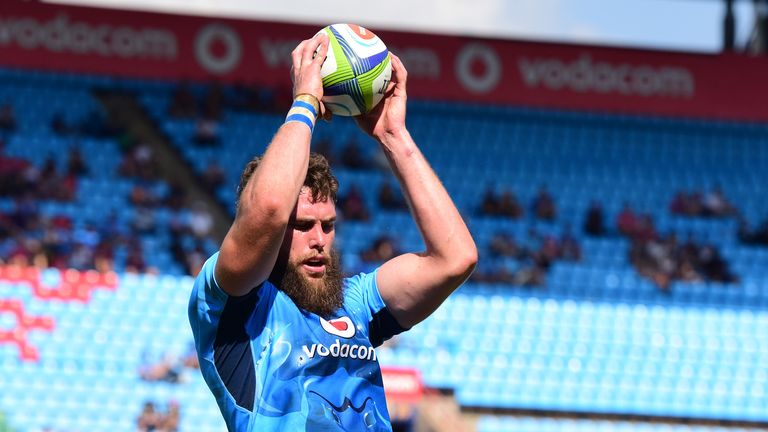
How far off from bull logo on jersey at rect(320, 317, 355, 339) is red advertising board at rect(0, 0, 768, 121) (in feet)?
57.6

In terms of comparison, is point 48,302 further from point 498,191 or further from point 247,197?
point 247,197

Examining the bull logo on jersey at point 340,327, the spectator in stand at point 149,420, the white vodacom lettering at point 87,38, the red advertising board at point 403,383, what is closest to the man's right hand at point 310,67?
the bull logo on jersey at point 340,327

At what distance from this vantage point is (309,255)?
135 inches

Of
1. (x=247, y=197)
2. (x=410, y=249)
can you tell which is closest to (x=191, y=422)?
(x=410, y=249)

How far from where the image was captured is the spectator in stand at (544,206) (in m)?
21.1

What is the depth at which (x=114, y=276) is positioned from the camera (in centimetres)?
1783

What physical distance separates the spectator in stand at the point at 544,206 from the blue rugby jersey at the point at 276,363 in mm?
17842

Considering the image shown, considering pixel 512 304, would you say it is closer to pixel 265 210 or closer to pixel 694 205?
pixel 694 205

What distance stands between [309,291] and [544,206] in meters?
18.1

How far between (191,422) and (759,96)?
12.5m

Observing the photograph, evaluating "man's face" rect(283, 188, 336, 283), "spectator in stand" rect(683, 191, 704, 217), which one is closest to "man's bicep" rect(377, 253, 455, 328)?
"man's face" rect(283, 188, 336, 283)

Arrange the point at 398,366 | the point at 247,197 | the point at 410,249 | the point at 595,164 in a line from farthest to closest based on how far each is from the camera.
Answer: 1. the point at 595,164
2. the point at 410,249
3. the point at 398,366
4. the point at 247,197

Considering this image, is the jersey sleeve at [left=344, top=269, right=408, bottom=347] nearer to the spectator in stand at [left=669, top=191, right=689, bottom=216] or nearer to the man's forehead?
the man's forehead

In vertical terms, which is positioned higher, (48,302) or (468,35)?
(468,35)
